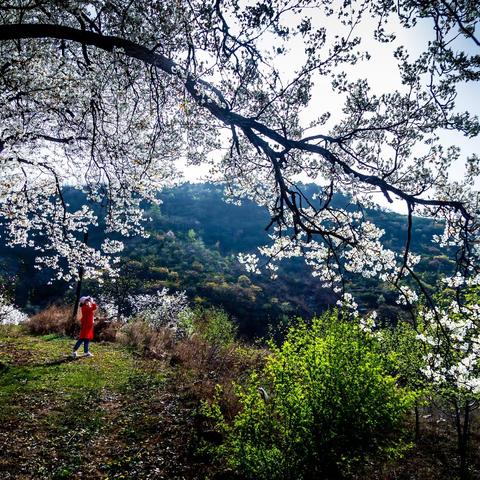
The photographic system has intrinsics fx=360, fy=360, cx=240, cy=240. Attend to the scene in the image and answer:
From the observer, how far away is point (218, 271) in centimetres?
4638

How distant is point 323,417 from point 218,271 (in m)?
41.9

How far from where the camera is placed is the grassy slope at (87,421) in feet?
17.6

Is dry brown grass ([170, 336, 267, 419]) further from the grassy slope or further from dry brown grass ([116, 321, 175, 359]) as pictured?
dry brown grass ([116, 321, 175, 359])

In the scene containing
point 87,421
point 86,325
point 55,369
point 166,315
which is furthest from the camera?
point 166,315

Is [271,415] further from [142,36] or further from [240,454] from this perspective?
[142,36]

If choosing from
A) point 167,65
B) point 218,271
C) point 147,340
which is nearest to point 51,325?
point 147,340

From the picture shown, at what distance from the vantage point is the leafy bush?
458 centimetres

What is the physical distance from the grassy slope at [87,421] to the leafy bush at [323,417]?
167cm

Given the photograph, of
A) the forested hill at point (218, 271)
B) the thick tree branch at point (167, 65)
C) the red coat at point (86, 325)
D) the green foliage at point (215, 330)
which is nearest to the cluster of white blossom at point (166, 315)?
the green foliage at point (215, 330)

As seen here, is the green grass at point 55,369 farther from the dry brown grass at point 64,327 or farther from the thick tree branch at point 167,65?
the thick tree branch at point 167,65

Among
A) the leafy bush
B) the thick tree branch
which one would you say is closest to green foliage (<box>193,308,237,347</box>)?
the leafy bush

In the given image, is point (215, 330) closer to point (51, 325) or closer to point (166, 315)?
point (166, 315)

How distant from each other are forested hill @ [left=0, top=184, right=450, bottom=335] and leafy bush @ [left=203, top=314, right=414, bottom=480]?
19.8 meters

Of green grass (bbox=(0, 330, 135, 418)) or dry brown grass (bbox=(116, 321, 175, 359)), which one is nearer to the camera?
green grass (bbox=(0, 330, 135, 418))
